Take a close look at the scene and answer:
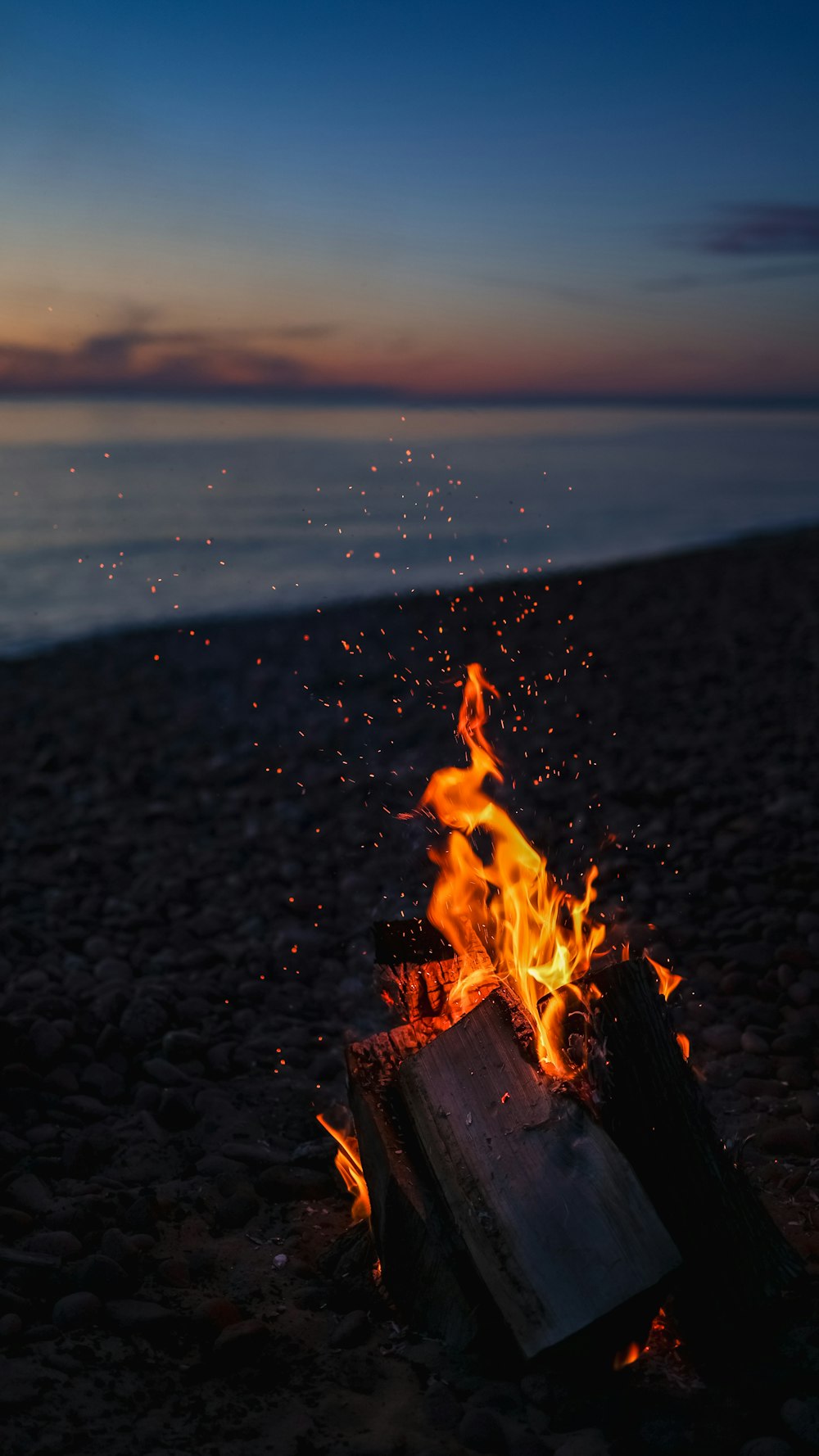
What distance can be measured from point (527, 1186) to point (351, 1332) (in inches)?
29.6

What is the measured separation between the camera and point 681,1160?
11.2ft

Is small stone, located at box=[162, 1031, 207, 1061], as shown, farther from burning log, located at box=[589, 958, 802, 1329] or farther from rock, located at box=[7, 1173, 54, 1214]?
burning log, located at box=[589, 958, 802, 1329]

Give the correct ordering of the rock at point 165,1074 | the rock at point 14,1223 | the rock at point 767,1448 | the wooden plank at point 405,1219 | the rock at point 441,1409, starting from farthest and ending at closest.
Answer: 1. the rock at point 165,1074
2. the rock at point 14,1223
3. the wooden plank at point 405,1219
4. the rock at point 441,1409
5. the rock at point 767,1448

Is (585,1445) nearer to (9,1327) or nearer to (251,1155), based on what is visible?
(9,1327)

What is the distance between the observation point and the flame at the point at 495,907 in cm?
399

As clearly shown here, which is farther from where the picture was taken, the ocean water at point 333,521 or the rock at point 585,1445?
the ocean water at point 333,521

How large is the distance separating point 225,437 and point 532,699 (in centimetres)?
10164

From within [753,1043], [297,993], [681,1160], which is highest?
[681,1160]

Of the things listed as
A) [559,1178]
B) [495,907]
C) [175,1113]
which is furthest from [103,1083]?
[559,1178]

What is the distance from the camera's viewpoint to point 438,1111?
11.3 feet

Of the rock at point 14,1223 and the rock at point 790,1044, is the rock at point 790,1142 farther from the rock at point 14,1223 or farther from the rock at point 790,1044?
the rock at point 14,1223

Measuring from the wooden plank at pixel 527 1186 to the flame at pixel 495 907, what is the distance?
1.38ft

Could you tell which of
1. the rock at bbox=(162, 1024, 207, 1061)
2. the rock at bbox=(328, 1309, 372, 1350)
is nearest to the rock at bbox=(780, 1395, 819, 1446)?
the rock at bbox=(328, 1309, 372, 1350)

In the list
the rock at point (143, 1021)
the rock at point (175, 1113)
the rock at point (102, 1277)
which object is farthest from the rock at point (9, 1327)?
the rock at point (143, 1021)
